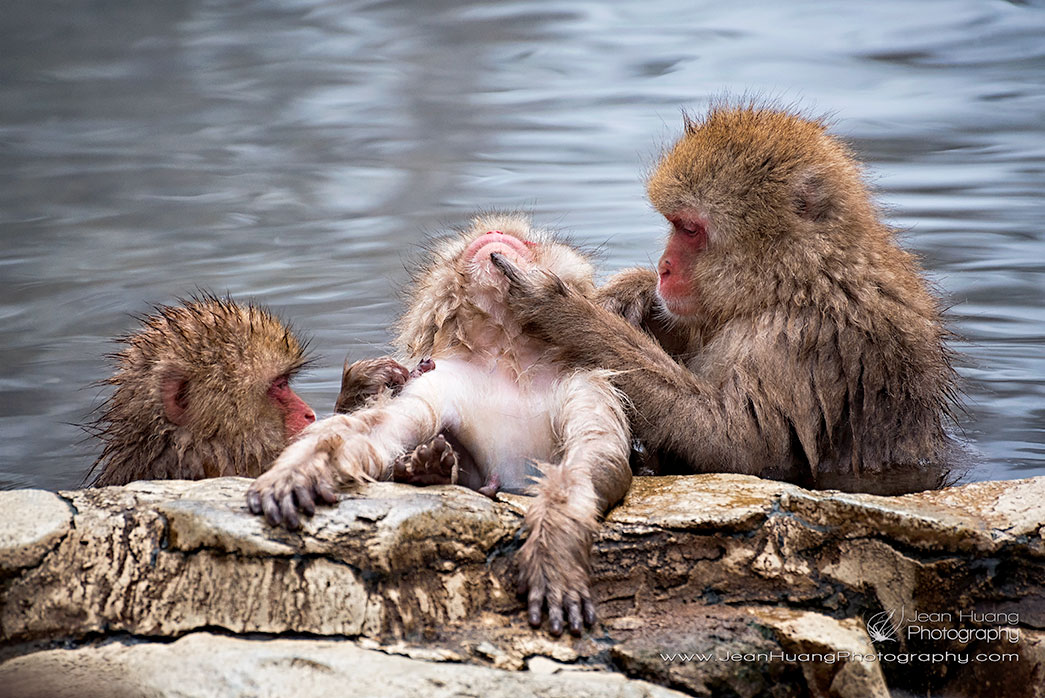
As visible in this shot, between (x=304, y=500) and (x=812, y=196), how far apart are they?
6.77 feet

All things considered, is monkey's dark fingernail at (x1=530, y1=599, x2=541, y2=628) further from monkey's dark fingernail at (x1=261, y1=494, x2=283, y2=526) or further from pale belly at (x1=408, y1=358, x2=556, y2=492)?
pale belly at (x1=408, y1=358, x2=556, y2=492)

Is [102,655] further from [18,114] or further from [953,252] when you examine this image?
[18,114]

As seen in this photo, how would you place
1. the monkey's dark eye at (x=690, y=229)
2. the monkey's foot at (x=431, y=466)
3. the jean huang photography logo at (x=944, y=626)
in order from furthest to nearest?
the monkey's dark eye at (x=690, y=229) < the monkey's foot at (x=431, y=466) < the jean huang photography logo at (x=944, y=626)

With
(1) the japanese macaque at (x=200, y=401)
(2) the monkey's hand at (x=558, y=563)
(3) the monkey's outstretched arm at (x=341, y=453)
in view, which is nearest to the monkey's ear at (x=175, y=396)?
(1) the japanese macaque at (x=200, y=401)

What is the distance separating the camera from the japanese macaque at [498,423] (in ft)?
10.7

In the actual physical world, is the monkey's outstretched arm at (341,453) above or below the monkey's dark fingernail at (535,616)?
above

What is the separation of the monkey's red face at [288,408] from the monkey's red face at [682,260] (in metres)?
1.32

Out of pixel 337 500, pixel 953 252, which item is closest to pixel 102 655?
pixel 337 500

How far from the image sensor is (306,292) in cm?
771

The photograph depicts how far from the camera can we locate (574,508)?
3.36m

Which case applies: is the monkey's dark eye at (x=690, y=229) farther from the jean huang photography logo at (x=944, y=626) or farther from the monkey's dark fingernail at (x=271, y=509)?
the monkey's dark fingernail at (x=271, y=509)

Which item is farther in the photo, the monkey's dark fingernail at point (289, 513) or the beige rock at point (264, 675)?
the monkey's dark fingernail at point (289, 513)

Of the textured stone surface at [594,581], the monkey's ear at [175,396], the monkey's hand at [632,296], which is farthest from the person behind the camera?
the monkey's hand at [632,296]

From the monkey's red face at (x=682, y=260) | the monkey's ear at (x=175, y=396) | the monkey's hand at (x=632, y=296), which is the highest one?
the monkey's red face at (x=682, y=260)
